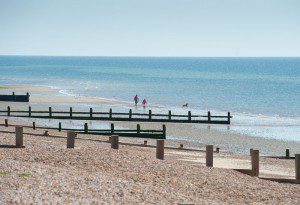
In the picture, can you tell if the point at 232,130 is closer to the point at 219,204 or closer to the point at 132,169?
the point at 132,169

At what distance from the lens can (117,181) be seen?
A: 18.0 m

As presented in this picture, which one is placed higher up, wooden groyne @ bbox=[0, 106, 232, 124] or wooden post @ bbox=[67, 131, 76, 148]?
wooden post @ bbox=[67, 131, 76, 148]

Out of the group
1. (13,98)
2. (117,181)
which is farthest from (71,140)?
(13,98)

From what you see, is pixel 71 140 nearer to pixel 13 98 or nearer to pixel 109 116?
pixel 109 116

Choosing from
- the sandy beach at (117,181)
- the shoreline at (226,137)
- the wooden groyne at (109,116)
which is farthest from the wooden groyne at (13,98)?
the sandy beach at (117,181)

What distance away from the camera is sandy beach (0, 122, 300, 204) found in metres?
16.0

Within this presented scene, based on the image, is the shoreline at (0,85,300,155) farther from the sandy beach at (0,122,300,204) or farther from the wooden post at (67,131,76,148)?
the sandy beach at (0,122,300,204)

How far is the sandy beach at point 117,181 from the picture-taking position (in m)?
16.0

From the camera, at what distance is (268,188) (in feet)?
65.3

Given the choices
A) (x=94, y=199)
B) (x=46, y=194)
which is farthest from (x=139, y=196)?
(x=46, y=194)

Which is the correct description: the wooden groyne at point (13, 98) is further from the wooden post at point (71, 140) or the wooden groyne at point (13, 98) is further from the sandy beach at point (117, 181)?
the wooden post at point (71, 140)

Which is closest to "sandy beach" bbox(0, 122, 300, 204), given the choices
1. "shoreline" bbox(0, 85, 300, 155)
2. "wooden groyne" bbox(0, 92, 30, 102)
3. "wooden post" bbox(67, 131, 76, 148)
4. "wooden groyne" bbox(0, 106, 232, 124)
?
"wooden post" bbox(67, 131, 76, 148)

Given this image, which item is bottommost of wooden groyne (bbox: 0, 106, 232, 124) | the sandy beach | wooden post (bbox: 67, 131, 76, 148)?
wooden groyne (bbox: 0, 106, 232, 124)

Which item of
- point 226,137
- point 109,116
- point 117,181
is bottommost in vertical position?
point 226,137
